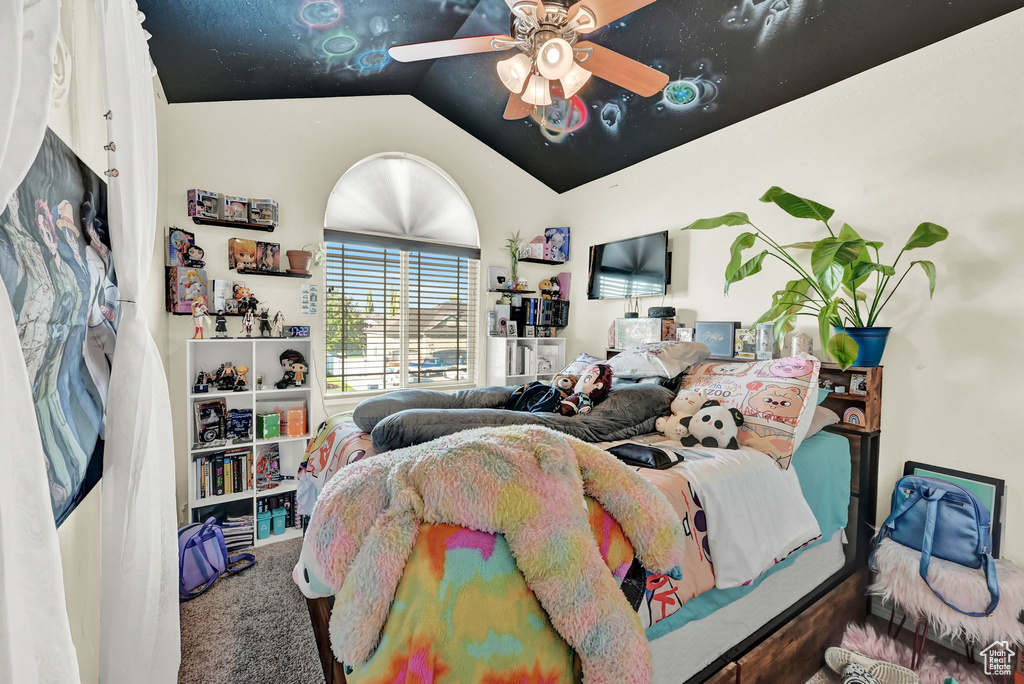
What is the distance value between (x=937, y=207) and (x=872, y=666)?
2004 millimetres

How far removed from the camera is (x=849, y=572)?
6.43 feet

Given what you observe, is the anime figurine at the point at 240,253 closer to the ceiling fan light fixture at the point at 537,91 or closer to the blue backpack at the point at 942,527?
the ceiling fan light fixture at the point at 537,91

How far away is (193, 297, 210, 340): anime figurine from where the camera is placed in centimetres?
265

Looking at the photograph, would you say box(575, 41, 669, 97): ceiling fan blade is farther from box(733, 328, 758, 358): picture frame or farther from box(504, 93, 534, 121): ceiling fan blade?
box(733, 328, 758, 358): picture frame

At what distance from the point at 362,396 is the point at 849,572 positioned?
3063mm

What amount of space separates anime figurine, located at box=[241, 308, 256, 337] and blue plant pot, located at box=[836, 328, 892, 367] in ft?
10.9

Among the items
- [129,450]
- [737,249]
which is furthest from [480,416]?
[737,249]

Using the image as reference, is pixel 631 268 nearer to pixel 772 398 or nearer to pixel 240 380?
pixel 772 398

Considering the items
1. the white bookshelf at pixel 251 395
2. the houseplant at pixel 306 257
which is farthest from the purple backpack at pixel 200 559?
the houseplant at pixel 306 257

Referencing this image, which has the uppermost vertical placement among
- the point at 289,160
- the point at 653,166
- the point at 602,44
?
the point at 602,44

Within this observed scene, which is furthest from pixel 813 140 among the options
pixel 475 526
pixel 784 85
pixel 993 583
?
pixel 475 526

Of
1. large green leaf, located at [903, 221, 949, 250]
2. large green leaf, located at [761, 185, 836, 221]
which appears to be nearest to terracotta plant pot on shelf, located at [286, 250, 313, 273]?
large green leaf, located at [761, 185, 836, 221]

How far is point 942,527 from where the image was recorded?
1767 millimetres

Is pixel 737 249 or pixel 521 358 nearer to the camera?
pixel 737 249
